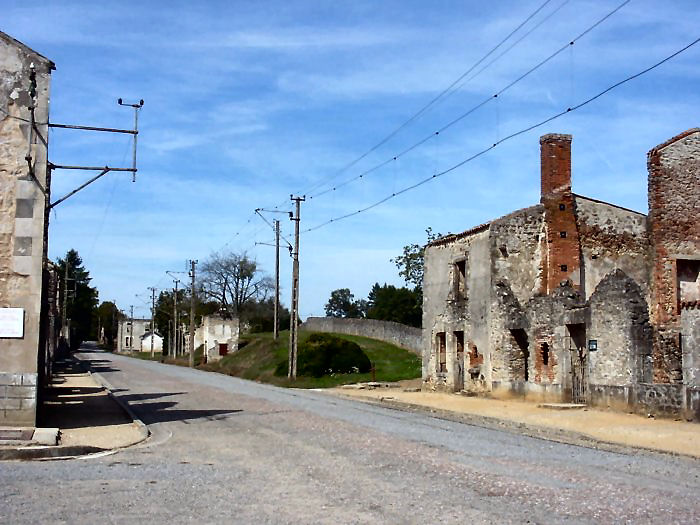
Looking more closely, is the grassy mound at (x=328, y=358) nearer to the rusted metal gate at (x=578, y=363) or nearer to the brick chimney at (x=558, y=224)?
the brick chimney at (x=558, y=224)

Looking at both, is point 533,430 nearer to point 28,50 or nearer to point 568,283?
point 568,283

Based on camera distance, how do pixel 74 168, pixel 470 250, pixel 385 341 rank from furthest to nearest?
pixel 385 341 → pixel 470 250 → pixel 74 168

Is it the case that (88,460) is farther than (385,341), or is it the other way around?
(385,341)

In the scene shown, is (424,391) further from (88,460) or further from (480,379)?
(88,460)

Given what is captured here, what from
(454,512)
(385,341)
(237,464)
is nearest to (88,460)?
(237,464)

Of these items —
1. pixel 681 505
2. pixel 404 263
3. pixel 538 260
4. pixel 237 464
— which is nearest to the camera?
pixel 681 505

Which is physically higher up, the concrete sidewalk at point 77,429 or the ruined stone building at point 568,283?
the ruined stone building at point 568,283

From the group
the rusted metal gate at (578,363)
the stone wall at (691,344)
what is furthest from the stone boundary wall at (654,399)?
the rusted metal gate at (578,363)

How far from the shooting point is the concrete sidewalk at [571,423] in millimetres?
17438

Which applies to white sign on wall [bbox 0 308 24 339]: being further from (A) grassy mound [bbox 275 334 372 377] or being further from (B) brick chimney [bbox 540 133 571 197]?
(A) grassy mound [bbox 275 334 372 377]

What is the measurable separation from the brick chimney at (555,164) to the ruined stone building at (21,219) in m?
19.4

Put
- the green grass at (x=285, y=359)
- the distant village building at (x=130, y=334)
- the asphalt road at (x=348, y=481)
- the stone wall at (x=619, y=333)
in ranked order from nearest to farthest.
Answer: the asphalt road at (x=348, y=481) < the stone wall at (x=619, y=333) < the green grass at (x=285, y=359) < the distant village building at (x=130, y=334)

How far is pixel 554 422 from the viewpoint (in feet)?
72.0

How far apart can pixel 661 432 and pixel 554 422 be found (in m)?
3.51
